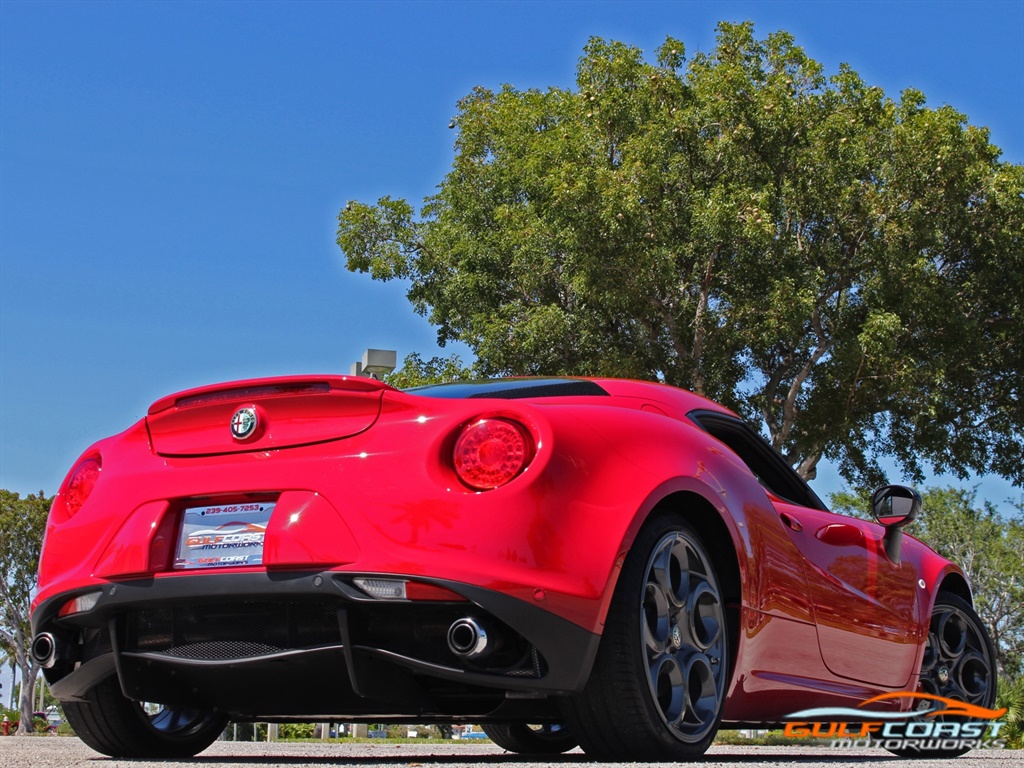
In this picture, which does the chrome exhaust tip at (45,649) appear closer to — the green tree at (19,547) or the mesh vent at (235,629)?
the mesh vent at (235,629)

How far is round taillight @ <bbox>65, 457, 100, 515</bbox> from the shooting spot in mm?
4203

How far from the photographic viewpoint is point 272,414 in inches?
151

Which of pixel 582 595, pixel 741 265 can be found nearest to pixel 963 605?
pixel 582 595

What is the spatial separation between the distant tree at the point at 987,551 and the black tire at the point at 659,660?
41729 millimetres

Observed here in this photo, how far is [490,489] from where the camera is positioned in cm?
346

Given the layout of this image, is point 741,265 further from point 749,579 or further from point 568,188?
point 749,579

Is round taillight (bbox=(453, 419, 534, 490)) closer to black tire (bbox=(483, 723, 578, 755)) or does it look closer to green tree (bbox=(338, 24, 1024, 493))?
black tire (bbox=(483, 723, 578, 755))

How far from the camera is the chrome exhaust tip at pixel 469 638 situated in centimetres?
340

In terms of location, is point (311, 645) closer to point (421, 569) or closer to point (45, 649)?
point (421, 569)

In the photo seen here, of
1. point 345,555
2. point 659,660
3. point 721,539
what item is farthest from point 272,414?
point 721,539

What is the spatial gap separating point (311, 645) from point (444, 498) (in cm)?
57

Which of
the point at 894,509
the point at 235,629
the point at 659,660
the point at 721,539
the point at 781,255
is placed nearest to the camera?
the point at 235,629

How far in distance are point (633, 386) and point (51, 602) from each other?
204 cm

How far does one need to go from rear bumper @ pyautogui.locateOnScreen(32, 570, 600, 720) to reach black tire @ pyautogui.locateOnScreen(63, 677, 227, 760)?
343 millimetres
